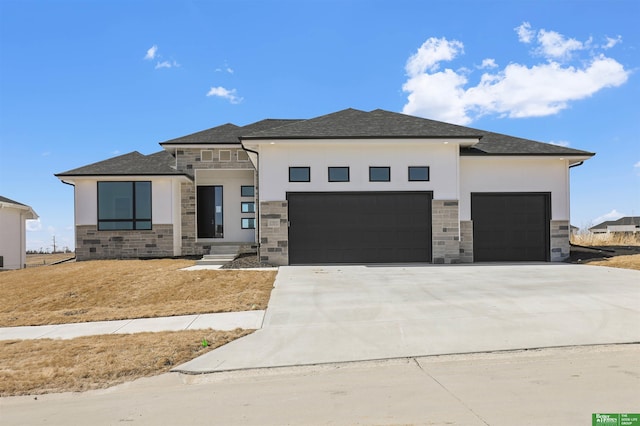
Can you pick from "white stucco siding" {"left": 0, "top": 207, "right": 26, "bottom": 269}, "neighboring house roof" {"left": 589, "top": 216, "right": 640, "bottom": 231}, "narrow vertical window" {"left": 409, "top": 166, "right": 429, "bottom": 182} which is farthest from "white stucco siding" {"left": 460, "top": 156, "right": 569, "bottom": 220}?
"neighboring house roof" {"left": 589, "top": 216, "right": 640, "bottom": 231}

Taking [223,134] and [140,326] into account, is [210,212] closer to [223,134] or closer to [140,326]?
[223,134]

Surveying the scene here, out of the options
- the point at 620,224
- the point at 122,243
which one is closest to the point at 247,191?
the point at 122,243

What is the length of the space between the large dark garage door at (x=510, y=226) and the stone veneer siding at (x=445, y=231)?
1.08m

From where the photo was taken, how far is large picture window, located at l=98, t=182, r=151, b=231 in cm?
1797

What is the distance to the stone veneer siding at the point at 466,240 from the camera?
16.0m

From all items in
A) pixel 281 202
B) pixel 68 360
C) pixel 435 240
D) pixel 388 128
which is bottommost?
pixel 68 360

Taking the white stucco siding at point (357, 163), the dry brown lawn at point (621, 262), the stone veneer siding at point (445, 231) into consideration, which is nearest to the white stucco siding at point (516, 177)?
the stone veneer siding at point (445, 231)

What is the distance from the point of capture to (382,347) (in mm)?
5879

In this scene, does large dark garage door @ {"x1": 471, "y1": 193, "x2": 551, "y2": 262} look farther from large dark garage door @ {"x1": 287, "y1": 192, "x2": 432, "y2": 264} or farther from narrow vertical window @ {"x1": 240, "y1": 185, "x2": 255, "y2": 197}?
narrow vertical window @ {"x1": 240, "y1": 185, "x2": 255, "y2": 197}

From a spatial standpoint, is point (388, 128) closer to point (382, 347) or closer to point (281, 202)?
point (281, 202)

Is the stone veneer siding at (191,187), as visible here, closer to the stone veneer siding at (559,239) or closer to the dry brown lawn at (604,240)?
the stone veneer siding at (559,239)

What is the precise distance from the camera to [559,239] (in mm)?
16453

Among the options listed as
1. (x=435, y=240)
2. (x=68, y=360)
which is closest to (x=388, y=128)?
(x=435, y=240)

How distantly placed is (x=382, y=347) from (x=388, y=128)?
11.2 m
